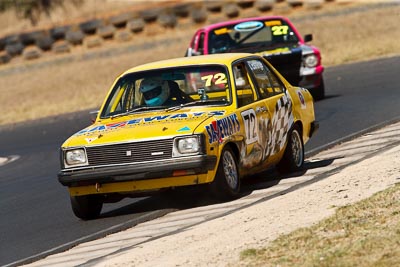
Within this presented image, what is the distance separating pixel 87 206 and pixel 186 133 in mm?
1200

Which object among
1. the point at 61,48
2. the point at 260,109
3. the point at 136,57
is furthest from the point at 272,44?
the point at 61,48

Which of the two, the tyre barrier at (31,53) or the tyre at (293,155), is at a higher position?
the tyre at (293,155)

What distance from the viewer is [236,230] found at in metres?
8.48

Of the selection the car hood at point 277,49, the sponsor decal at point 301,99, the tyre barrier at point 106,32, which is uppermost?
the sponsor decal at point 301,99

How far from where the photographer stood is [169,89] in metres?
11.2

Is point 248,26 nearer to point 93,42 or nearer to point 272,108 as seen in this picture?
point 272,108

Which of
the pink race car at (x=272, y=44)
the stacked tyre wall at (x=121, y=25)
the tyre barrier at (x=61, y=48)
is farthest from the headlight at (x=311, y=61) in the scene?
the tyre barrier at (x=61, y=48)

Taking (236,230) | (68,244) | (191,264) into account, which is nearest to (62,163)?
(68,244)

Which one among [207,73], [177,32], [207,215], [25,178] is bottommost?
[177,32]

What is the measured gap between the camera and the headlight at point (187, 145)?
1005 centimetres

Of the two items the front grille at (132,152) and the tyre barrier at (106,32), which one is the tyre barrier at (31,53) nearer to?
the tyre barrier at (106,32)

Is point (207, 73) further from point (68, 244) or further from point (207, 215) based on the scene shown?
point (68, 244)

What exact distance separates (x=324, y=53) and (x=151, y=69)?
1937 centimetres

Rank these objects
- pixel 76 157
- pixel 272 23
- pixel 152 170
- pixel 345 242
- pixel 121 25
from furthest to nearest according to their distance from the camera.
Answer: pixel 121 25
pixel 272 23
pixel 76 157
pixel 152 170
pixel 345 242
